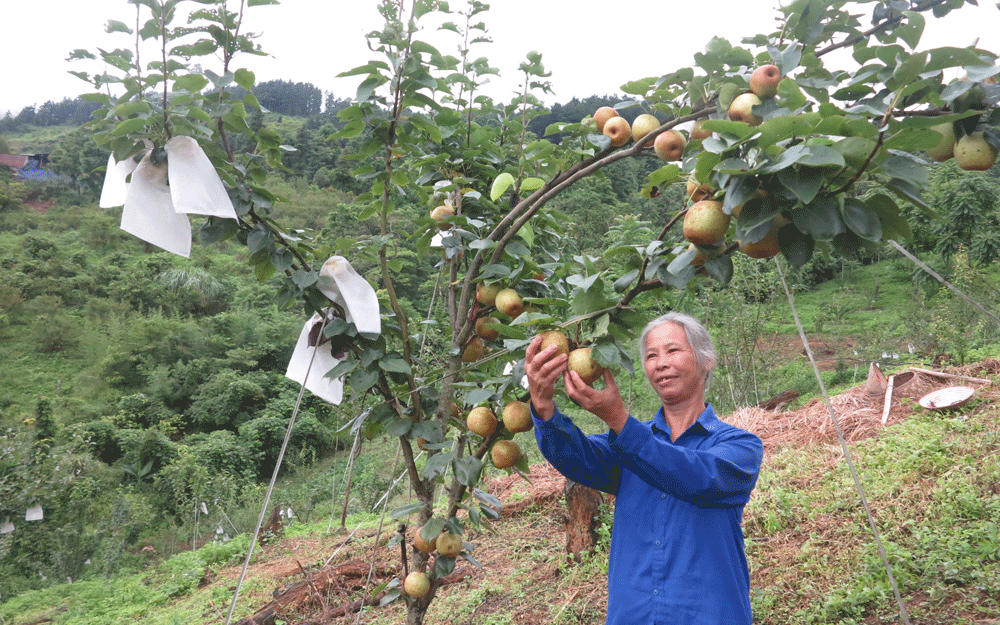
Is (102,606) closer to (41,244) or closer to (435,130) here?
(435,130)

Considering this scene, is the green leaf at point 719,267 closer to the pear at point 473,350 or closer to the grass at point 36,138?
the pear at point 473,350

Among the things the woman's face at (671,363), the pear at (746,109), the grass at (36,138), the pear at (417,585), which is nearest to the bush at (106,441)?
the pear at (417,585)

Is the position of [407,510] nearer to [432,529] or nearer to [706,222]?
[432,529]

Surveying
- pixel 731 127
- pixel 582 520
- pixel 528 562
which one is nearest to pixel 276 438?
pixel 528 562

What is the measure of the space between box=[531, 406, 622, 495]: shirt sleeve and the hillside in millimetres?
701

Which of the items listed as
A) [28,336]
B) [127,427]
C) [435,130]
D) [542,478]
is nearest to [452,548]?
[435,130]

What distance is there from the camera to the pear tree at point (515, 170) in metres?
0.68

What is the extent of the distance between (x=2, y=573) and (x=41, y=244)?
14364mm

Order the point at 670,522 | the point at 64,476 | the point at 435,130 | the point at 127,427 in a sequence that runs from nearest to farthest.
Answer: the point at 670,522 → the point at 435,130 → the point at 64,476 → the point at 127,427

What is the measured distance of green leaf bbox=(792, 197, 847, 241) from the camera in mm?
665

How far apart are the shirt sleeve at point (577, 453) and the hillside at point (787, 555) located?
0.70m

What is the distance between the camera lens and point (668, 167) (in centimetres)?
87

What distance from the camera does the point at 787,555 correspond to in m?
2.38

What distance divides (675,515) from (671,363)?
268 millimetres
